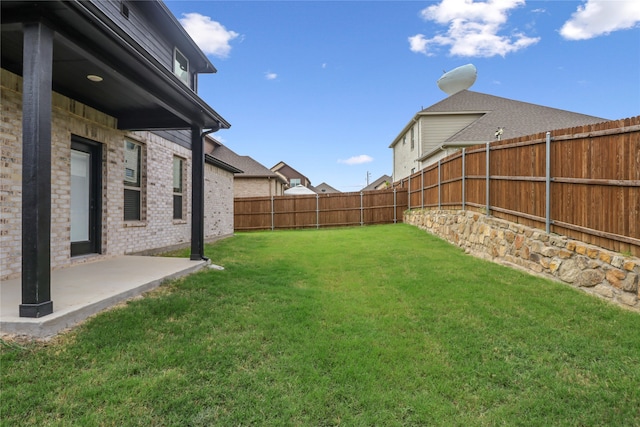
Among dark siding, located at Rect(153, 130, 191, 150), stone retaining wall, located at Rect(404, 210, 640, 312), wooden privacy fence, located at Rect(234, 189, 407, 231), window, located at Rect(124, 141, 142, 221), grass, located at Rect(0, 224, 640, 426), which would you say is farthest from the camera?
wooden privacy fence, located at Rect(234, 189, 407, 231)

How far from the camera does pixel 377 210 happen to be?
16.5 metres

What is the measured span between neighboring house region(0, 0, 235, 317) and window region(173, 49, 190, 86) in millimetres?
56

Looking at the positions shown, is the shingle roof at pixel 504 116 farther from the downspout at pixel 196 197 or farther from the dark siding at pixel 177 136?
the downspout at pixel 196 197

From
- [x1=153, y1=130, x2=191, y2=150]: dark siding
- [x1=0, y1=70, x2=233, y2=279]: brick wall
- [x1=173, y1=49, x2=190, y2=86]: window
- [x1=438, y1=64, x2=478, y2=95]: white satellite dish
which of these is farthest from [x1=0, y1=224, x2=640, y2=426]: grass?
[x1=438, y1=64, x2=478, y2=95]: white satellite dish

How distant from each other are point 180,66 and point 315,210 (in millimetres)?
9775

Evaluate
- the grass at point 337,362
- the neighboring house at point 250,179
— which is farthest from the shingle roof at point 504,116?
the grass at point 337,362

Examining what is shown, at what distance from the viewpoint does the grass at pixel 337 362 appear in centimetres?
212

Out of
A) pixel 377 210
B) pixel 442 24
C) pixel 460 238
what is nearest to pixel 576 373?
pixel 460 238

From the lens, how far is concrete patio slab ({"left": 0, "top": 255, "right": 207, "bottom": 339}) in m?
2.78

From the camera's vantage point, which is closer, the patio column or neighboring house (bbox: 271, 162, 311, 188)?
the patio column

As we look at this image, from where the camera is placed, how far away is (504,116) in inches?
605

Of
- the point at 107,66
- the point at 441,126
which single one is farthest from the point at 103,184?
the point at 441,126

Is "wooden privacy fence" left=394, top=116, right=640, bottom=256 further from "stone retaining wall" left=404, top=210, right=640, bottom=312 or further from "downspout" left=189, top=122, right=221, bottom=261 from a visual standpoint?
"downspout" left=189, top=122, right=221, bottom=261

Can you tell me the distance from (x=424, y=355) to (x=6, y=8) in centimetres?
489
